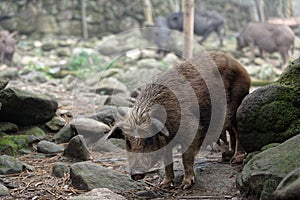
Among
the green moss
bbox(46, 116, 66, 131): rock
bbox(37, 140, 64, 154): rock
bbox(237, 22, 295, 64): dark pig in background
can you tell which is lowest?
bbox(237, 22, 295, 64): dark pig in background

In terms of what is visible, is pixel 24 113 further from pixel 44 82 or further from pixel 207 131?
pixel 44 82

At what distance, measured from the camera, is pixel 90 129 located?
696 centimetres

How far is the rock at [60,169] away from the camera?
18.2 ft

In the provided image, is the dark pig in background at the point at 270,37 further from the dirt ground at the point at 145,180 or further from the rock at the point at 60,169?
the rock at the point at 60,169

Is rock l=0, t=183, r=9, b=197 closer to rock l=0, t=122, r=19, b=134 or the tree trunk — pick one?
rock l=0, t=122, r=19, b=134

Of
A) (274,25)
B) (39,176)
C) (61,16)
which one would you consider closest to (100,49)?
(61,16)

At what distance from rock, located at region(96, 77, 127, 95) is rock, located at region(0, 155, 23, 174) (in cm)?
499

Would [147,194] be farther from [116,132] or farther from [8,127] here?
[8,127]

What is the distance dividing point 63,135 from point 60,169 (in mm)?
1333

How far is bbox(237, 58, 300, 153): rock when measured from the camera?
15.8ft

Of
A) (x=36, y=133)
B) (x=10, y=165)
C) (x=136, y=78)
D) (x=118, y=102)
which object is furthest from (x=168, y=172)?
(x=136, y=78)

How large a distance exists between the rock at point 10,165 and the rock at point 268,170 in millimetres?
2562

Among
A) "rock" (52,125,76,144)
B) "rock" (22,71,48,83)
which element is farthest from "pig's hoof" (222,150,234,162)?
"rock" (22,71,48,83)

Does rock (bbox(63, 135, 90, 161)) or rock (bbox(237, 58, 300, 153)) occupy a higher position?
rock (bbox(237, 58, 300, 153))
